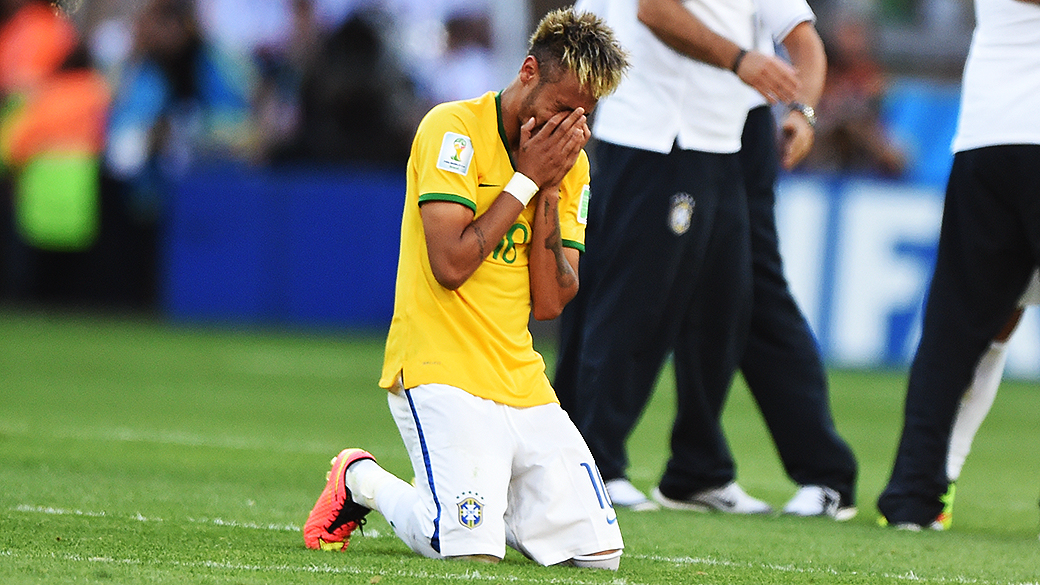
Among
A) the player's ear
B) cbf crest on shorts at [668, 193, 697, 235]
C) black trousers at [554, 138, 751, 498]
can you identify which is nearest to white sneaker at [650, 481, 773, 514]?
black trousers at [554, 138, 751, 498]

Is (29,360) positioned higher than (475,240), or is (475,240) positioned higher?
(475,240)

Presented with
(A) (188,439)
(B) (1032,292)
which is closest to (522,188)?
(B) (1032,292)

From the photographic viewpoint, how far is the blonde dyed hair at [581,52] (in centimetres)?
454

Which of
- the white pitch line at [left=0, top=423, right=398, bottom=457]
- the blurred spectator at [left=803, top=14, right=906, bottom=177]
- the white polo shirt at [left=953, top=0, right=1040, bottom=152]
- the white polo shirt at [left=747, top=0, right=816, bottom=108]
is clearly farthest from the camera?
the blurred spectator at [left=803, top=14, right=906, bottom=177]

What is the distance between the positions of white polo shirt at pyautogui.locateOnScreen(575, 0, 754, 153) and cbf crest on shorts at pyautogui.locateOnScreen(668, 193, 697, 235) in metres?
0.18

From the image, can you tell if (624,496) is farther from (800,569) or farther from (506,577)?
(506,577)

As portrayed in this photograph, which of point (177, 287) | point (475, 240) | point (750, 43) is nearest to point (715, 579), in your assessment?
point (475, 240)

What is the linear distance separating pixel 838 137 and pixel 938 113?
83 centimetres

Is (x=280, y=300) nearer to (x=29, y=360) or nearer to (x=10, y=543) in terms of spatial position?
(x=29, y=360)

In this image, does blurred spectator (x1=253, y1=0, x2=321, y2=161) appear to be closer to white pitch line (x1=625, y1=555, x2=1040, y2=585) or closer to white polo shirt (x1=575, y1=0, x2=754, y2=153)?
white polo shirt (x1=575, y1=0, x2=754, y2=153)

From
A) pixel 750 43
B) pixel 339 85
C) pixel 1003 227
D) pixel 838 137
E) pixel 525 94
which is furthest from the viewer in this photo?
pixel 339 85

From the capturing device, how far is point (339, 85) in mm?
13977

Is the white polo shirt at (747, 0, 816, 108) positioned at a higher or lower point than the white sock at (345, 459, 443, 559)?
higher

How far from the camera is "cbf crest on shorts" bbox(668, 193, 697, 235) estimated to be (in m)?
5.89
